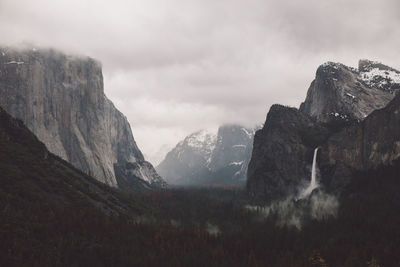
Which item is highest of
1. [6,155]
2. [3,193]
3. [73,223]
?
[6,155]

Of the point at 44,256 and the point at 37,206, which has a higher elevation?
the point at 37,206

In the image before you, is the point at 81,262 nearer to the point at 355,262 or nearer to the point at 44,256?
the point at 44,256

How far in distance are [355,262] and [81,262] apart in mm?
87971

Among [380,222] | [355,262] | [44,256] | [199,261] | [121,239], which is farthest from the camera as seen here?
[380,222]

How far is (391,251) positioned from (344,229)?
40252mm

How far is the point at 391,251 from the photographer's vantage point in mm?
148875

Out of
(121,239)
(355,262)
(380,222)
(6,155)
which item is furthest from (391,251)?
(6,155)

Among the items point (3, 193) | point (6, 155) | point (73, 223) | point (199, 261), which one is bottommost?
point (199, 261)

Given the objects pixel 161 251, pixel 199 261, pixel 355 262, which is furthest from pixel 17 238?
pixel 355 262

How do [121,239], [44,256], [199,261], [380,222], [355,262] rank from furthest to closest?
[380,222] < [121,239] < [199,261] < [355,262] < [44,256]

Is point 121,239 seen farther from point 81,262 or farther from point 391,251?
point 391,251

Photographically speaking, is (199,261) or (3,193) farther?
(3,193)

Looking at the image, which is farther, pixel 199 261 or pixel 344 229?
pixel 344 229

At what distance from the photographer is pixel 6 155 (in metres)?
196
